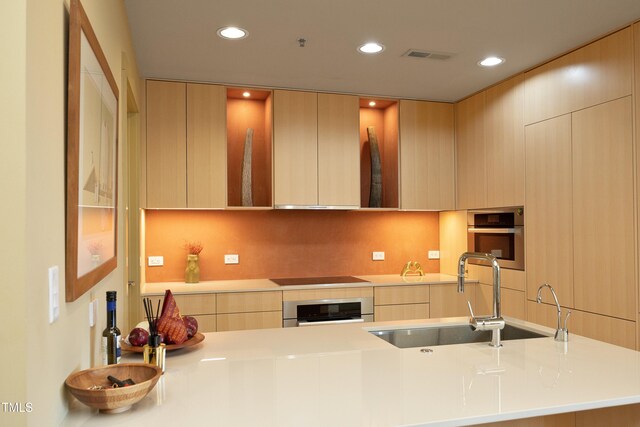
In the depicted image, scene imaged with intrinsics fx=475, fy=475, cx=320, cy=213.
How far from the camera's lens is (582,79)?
319 cm

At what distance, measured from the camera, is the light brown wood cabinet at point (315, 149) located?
165 inches

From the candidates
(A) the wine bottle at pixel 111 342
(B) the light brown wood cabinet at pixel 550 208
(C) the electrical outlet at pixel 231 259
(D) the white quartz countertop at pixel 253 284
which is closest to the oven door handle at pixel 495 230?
(B) the light brown wood cabinet at pixel 550 208

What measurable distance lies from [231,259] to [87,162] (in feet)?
9.89

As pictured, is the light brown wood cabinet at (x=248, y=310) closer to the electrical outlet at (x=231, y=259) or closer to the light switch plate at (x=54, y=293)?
the electrical outlet at (x=231, y=259)

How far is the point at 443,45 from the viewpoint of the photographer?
10.6ft

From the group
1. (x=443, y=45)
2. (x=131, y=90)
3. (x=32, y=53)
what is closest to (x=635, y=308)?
(x=443, y=45)

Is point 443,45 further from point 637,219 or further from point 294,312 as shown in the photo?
point 294,312

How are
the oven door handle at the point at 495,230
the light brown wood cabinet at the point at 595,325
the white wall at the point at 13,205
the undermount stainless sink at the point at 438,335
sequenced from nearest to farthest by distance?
the white wall at the point at 13,205
the undermount stainless sink at the point at 438,335
the light brown wood cabinet at the point at 595,325
the oven door handle at the point at 495,230

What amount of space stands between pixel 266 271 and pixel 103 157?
2879 mm

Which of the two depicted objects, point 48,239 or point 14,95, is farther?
point 48,239

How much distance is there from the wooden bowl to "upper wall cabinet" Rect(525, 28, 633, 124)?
3.04m

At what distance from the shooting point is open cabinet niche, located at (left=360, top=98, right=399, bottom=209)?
4641 millimetres

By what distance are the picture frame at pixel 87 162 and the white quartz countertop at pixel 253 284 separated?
1843 millimetres

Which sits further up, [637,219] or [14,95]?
[14,95]
